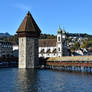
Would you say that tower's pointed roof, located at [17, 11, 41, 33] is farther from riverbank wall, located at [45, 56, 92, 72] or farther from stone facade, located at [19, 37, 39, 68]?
riverbank wall, located at [45, 56, 92, 72]

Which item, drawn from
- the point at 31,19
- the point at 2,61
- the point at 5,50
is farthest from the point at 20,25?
the point at 5,50

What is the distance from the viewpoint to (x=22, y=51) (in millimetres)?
68188

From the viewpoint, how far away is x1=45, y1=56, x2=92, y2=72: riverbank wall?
58.6m

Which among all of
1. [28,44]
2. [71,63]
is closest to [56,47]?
[28,44]

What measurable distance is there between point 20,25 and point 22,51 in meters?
6.62

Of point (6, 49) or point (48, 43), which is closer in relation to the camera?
point (48, 43)

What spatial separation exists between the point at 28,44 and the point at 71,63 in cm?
1200

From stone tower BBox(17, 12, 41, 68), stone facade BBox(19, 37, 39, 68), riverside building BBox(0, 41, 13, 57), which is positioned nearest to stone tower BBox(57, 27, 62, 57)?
stone tower BBox(17, 12, 41, 68)

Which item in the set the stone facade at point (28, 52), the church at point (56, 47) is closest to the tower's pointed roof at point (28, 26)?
the stone facade at point (28, 52)

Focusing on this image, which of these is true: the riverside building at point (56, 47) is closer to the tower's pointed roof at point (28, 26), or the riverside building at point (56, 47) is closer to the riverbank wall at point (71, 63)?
the riverbank wall at point (71, 63)

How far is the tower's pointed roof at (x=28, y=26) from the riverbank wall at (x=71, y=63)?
8920mm

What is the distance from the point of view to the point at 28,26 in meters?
68.4

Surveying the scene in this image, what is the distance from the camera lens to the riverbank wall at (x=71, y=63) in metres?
58.6

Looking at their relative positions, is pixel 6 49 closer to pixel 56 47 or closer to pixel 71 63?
pixel 56 47
